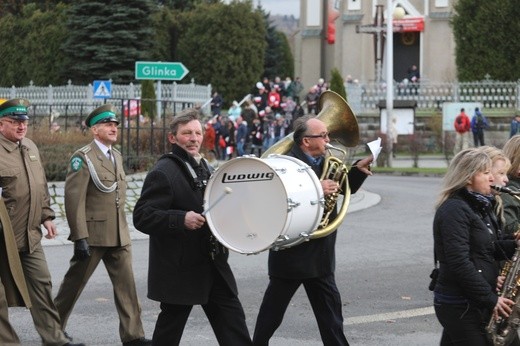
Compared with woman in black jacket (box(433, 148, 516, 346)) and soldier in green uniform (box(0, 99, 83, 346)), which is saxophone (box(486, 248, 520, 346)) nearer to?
woman in black jacket (box(433, 148, 516, 346))

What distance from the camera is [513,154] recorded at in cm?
848

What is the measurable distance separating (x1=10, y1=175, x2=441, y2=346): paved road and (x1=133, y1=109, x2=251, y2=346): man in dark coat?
1.89m

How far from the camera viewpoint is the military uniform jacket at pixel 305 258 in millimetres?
8039

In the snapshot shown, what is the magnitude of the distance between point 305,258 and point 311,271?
9cm

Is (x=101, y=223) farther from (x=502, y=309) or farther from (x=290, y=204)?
(x=502, y=309)

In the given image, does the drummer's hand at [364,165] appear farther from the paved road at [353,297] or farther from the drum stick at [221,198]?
the paved road at [353,297]

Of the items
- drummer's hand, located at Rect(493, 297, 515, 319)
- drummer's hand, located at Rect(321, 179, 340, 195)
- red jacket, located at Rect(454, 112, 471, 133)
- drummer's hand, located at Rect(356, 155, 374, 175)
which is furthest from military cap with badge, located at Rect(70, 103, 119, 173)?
red jacket, located at Rect(454, 112, 471, 133)

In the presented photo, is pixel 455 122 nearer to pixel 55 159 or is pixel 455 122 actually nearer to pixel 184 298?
pixel 55 159

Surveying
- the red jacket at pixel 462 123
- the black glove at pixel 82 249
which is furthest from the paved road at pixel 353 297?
the red jacket at pixel 462 123

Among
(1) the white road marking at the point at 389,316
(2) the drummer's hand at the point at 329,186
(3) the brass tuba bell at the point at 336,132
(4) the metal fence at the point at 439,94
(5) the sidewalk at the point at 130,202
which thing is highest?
(4) the metal fence at the point at 439,94

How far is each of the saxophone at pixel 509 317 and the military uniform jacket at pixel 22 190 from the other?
3.66m

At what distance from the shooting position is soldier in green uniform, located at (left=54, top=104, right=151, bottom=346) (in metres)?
9.19

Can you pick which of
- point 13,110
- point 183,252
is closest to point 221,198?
point 183,252

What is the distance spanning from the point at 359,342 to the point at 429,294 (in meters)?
2.46
